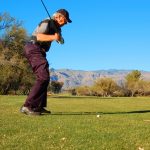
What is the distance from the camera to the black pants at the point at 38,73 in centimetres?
1235

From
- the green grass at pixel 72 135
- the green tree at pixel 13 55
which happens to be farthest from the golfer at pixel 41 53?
the green tree at pixel 13 55

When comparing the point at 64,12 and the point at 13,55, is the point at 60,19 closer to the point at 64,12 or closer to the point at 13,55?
the point at 64,12

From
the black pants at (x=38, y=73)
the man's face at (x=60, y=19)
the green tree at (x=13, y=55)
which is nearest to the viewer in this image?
the black pants at (x=38, y=73)

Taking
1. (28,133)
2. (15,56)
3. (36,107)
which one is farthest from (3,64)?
(28,133)

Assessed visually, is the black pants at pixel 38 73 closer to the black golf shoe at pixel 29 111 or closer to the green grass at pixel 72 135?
the black golf shoe at pixel 29 111

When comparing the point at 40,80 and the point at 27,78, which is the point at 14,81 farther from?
the point at 40,80

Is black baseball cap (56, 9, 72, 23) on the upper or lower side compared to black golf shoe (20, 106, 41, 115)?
upper

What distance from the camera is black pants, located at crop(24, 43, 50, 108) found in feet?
40.5

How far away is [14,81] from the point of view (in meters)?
62.9

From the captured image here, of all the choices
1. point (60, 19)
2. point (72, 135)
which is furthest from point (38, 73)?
point (72, 135)

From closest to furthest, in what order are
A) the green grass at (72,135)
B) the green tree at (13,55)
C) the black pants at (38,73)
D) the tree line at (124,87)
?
the green grass at (72,135) < the black pants at (38,73) < the green tree at (13,55) < the tree line at (124,87)

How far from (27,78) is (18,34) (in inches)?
220

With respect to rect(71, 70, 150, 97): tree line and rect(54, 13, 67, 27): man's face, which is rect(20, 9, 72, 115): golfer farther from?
rect(71, 70, 150, 97): tree line

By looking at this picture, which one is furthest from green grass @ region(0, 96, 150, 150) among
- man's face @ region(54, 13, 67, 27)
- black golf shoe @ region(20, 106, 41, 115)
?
man's face @ region(54, 13, 67, 27)
